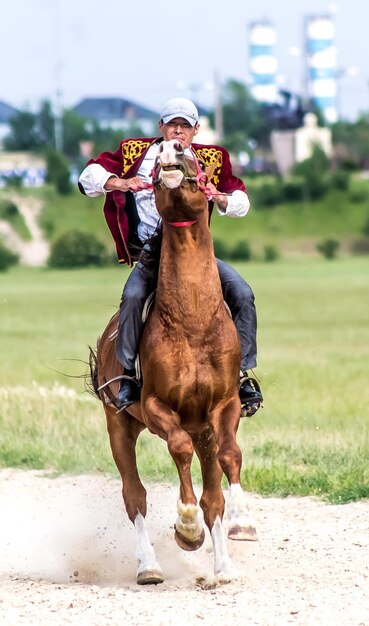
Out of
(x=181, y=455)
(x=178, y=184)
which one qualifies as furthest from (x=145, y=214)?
(x=181, y=455)

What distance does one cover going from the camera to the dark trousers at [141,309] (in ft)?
29.3

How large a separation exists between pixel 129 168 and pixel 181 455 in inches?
80.7

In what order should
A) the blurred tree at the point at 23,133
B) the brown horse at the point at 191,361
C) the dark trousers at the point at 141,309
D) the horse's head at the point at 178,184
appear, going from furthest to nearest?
the blurred tree at the point at 23,133
the dark trousers at the point at 141,309
the brown horse at the point at 191,361
the horse's head at the point at 178,184

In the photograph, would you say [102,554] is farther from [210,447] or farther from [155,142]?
[155,142]

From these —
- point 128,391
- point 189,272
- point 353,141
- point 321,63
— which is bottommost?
point 353,141

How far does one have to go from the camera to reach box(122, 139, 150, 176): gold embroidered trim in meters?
9.34

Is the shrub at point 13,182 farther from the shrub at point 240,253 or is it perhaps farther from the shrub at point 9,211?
the shrub at point 240,253

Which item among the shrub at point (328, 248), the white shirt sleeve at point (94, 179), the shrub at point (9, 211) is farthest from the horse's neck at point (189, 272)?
the shrub at point (9, 211)

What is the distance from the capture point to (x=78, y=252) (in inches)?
2763

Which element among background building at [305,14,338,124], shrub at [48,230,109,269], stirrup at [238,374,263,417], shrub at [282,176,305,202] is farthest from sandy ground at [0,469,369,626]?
background building at [305,14,338,124]

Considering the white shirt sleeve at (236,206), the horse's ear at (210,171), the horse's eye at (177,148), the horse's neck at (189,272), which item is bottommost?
the horse's neck at (189,272)

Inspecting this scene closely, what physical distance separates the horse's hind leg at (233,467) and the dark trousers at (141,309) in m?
0.56

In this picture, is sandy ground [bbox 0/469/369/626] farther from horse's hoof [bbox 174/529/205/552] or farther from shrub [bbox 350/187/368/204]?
shrub [bbox 350/187/368/204]

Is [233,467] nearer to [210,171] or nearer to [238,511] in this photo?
[238,511]
